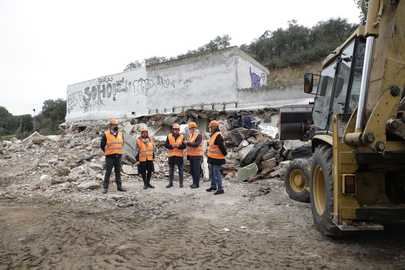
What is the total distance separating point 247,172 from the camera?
9906 mm

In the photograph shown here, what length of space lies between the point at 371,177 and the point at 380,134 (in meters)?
0.82

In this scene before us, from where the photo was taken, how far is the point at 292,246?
446 centimetres

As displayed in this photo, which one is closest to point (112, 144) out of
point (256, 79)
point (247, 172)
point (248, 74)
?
point (247, 172)

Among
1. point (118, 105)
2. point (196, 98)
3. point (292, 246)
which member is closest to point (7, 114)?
point (118, 105)

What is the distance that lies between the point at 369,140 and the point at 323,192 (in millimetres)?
1682

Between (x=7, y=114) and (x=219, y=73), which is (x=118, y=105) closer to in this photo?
(x=219, y=73)

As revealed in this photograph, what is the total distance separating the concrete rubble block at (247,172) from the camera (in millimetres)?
9867

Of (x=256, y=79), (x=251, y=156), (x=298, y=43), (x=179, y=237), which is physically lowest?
(x=179, y=237)

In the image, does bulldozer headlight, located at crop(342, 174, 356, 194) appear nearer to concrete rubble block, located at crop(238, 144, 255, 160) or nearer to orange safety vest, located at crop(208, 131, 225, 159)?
orange safety vest, located at crop(208, 131, 225, 159)

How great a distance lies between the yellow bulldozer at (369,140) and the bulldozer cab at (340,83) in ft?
0.05

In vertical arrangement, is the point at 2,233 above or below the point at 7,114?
below

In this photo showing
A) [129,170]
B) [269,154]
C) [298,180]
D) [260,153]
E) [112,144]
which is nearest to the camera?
[298,180]

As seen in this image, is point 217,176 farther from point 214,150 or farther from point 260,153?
point 260,153

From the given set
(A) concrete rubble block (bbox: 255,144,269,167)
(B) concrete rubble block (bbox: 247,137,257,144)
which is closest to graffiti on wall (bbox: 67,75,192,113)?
(B) concrete rubble block (bbox: 247,137,257,144)
